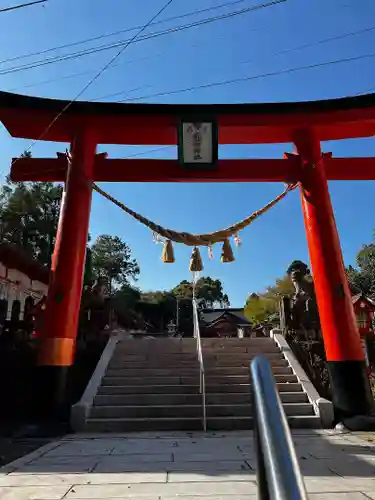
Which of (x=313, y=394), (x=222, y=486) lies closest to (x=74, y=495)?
(x=222, y=486)

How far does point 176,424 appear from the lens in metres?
6.43

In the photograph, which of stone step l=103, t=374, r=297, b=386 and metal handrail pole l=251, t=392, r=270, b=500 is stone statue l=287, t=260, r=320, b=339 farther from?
metal handrail pole l=251, t=392, r=270, b=500

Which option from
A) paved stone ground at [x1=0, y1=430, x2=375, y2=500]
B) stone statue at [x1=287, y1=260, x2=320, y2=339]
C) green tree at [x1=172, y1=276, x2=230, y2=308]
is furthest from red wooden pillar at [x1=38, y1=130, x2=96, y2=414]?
green tree at [x1=172, y1=276, x2=230, y2=308]

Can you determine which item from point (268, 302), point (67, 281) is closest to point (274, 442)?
point (67, 281)

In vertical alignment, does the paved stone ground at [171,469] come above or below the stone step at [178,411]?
below

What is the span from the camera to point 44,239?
26.4 meters

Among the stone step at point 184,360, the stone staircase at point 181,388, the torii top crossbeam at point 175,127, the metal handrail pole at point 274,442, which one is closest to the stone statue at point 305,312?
the stone staircase at point 181,388

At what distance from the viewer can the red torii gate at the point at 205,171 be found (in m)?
6.73

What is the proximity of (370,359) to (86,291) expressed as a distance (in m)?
7.02

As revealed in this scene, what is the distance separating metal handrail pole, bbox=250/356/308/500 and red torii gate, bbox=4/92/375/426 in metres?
5.90

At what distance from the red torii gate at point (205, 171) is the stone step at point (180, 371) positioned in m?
1.40

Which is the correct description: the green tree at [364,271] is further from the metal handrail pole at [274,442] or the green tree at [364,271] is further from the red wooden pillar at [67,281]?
the metal handrail pole at [274,442]

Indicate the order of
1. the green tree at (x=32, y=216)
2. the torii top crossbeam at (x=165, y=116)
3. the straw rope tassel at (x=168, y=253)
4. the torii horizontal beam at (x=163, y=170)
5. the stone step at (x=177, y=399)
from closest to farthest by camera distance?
1. the stone step at (x=177, y=399)
2. the torii top crossbeam at (x=165, y=116)
3. the torii horizontal beam at (x=163, y=170)
4. the straw rope tassel at (x=168, y=253)
5. the green tree at (x=32, y=216)

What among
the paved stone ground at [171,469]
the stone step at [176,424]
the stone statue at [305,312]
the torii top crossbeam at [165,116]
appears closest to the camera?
the paved stone ground at [171,469]
